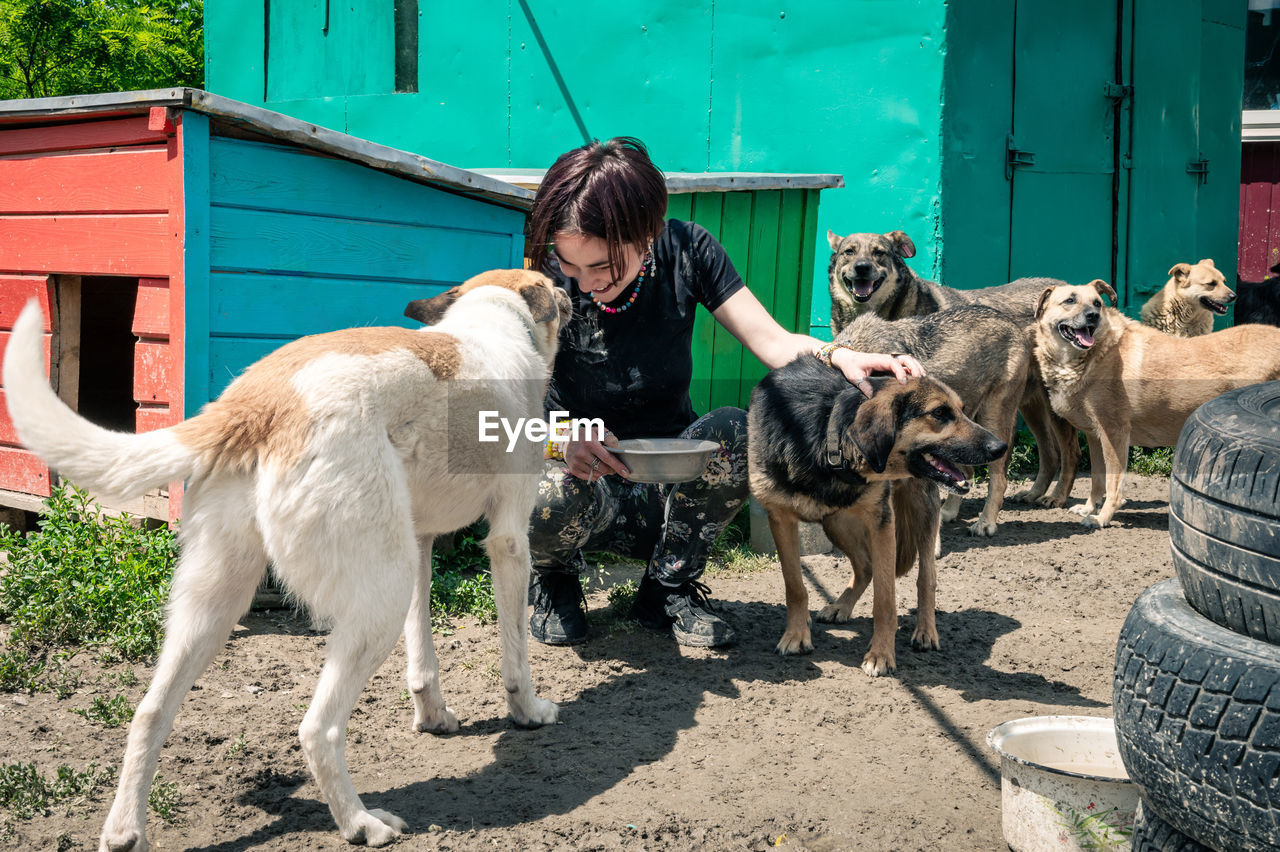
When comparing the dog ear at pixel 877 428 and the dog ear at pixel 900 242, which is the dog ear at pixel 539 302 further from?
the dog ear at pixel 900 242

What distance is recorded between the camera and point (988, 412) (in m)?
6.43

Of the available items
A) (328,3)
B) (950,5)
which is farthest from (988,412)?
(328,3)

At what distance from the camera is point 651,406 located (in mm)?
4027

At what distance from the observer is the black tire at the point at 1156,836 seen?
1.89 m

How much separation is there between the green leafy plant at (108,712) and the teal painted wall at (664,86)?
4.71 m

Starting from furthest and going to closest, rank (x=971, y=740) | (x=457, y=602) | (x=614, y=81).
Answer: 1. (x=614, y=81)
2. (x=457, y=602)
3. (x=971, y=740)

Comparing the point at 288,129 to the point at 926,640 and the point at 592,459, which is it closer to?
the point at 592,459

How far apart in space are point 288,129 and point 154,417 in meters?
1.30

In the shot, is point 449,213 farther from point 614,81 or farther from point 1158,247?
point 1158,247

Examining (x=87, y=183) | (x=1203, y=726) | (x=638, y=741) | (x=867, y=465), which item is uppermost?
(x=87, y=183)

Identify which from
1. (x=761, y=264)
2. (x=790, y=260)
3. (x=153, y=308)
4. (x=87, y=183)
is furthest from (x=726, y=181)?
(x=87, y=183)

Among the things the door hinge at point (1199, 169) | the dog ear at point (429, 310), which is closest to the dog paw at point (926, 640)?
the dog ear at point (429, 310)

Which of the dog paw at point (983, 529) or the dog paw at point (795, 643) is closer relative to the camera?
the dog paw at point (795, 643)

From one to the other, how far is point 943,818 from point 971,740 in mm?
562
